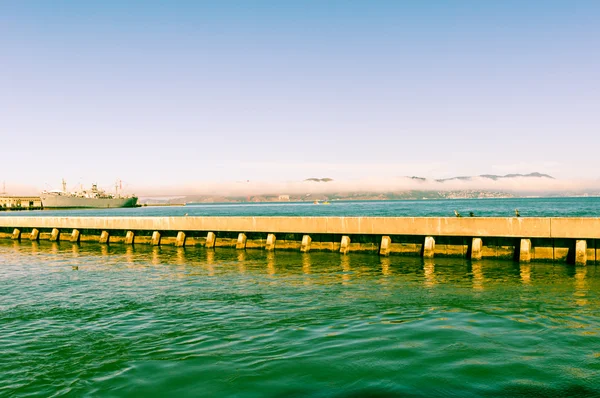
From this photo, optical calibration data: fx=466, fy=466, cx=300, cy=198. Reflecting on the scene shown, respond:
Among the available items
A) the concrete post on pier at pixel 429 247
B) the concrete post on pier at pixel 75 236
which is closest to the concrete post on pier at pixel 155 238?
the concrete post on pier at pixel 75 236

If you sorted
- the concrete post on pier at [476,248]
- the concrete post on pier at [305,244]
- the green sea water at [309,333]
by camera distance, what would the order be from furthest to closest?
the concrete post on pier at [305,244] → the concrete post on pier at [476,248] → the green sea water at [309,333]

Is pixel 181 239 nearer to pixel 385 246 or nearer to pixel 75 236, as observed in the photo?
pixel 75 236

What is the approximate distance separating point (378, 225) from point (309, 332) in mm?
16155

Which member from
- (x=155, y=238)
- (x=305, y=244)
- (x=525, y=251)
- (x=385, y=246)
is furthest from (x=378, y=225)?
(x=155, y=238)

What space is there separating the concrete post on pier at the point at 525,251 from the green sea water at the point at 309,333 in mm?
612

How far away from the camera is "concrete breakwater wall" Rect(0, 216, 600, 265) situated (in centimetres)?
2400

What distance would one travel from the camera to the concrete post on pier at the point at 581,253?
909 inches

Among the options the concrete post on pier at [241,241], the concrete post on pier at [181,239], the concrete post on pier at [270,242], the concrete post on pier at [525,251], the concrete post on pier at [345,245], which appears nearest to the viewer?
the concrete post on pier at [525,251]

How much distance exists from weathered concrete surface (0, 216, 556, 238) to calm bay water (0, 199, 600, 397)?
2086 mm

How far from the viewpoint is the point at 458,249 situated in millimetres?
26812

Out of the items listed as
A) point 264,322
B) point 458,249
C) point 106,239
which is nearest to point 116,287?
point 264,322

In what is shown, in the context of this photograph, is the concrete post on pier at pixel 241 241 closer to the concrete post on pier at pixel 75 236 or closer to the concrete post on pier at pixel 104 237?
the concrete post on pier at pixel 104 237

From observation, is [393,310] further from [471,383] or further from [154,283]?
[154,283]

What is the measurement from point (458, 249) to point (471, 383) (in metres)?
18.3
